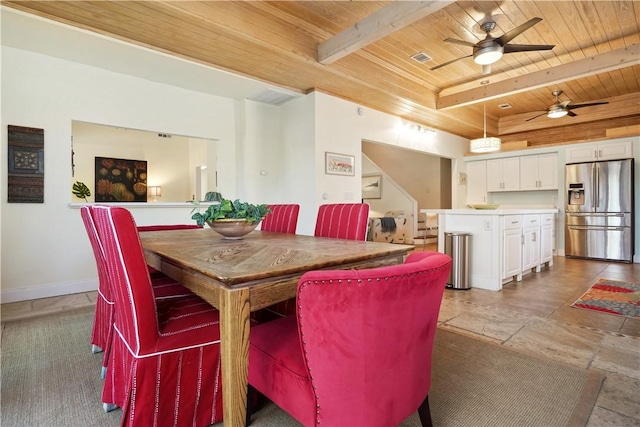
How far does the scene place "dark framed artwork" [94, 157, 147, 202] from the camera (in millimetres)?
5574

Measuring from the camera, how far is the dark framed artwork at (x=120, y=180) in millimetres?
5574

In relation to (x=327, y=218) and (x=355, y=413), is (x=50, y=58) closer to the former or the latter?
(x=327, y=218)

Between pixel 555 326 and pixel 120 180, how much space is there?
650 cm

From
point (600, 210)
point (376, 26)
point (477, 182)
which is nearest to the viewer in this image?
point (376, 26)

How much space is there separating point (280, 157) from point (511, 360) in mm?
4049

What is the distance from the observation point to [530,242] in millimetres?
4355

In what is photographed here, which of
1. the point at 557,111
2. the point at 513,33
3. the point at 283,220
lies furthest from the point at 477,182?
the point at 283,220

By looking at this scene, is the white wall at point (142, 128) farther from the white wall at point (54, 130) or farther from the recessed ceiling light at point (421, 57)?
the recessed ceiling light at point (421, 57)

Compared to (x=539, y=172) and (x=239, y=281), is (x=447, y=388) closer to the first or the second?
(x=239, y=281)

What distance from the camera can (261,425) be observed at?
1.41 meters

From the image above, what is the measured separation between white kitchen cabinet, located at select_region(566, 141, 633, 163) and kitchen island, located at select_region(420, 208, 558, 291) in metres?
2.72

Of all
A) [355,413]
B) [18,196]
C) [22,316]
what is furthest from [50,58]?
[355,413]

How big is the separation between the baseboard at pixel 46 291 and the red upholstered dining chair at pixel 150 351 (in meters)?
2.76

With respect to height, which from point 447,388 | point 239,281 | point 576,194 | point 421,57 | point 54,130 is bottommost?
point 447,388
